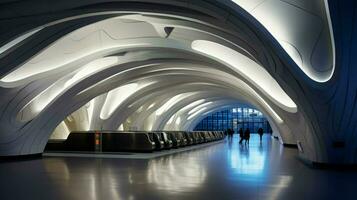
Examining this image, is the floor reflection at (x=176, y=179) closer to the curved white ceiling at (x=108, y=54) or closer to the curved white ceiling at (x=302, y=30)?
the curved white ceiling at (x=302, y=30)

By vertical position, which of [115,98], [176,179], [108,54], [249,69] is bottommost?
[176,179]

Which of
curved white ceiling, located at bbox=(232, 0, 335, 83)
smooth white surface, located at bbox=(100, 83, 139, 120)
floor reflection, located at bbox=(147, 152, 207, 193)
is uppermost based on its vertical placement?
curved white ceiling, located at bbox=(232, 0, 335, 83)

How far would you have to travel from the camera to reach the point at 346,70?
10391 mm

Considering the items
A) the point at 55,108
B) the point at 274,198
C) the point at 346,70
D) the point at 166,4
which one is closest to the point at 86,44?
the point at 55,108

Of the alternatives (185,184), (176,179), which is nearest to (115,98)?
(176,179)

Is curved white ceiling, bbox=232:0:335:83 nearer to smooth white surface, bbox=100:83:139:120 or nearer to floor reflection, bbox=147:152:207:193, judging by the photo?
floor reflection, bbox=147:152:207:193

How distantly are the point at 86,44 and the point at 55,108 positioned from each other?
4.43m

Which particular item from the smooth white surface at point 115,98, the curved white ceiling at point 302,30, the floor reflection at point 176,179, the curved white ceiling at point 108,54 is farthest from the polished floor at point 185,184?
the smooth white surface at point 115,98

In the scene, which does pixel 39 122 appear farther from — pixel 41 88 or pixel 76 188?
pixel 76 188

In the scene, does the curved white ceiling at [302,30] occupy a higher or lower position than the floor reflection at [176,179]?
higher

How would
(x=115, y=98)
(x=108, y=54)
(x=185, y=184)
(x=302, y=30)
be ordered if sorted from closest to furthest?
(x=185, y=184) < (x=302, y=30) < (x=108, y=54) < (x=115, y=98)

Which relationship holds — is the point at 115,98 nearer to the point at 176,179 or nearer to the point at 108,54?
the point at 108,54

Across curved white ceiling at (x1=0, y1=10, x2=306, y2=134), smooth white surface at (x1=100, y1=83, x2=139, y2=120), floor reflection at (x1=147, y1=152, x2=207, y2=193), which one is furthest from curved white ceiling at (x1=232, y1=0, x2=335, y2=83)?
smooth white surface at (x1=100, y1=83, x2=139, y2=120)

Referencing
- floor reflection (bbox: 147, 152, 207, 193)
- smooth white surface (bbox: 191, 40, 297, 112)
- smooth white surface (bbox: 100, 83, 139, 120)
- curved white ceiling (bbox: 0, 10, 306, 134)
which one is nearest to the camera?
floor reflection (bbox: 147, 152, 207, 193)
